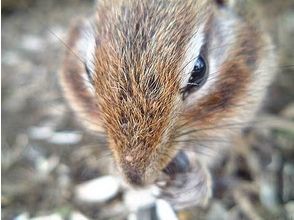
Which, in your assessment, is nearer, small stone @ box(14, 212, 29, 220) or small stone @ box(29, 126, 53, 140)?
small stone @ box(14, 212, 29, 220)

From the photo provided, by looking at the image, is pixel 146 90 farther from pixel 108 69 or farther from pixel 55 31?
pixel 55 31

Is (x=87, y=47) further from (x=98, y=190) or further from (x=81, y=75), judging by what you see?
(x=98, y=190)

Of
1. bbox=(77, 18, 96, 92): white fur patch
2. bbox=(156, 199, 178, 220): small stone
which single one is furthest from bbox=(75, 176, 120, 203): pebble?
bbox=(77, 18, 96, 92): white fur patch

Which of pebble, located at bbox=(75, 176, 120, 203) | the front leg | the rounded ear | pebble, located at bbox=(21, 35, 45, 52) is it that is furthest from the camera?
pebble, located at bbox=(21, 35, 45, 52)

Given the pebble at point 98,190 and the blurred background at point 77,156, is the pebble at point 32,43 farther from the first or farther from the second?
the pebble at point 98,190

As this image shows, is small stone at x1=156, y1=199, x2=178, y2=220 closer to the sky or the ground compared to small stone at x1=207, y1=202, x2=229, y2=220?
closer to the sky

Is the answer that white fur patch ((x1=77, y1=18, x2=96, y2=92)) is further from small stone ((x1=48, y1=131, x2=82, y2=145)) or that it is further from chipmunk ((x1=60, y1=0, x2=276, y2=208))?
small stone ((x1=48, y1=131, x2=82, y2=145))
